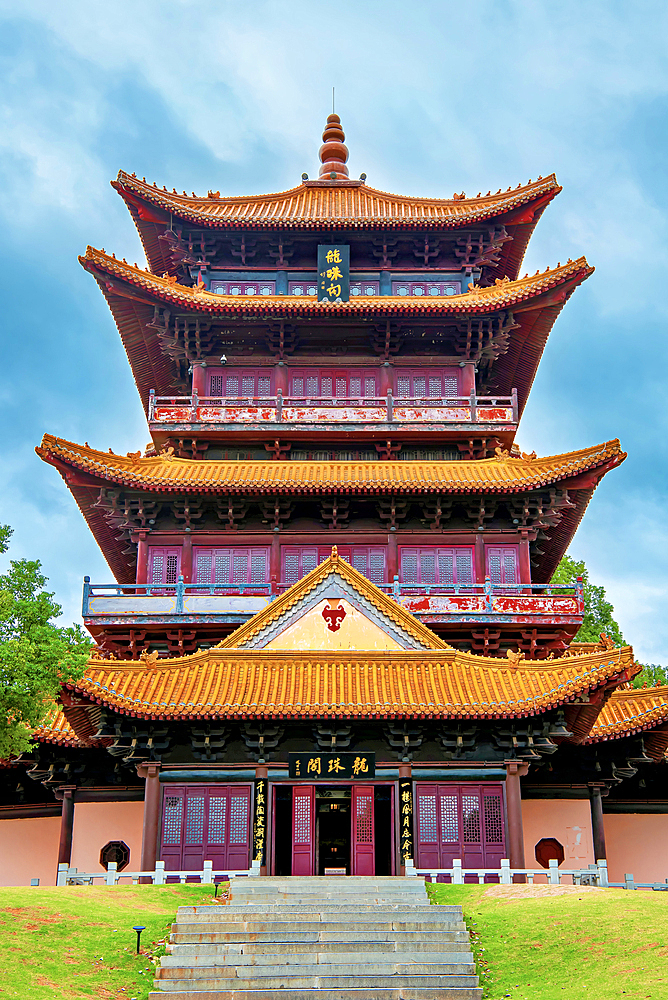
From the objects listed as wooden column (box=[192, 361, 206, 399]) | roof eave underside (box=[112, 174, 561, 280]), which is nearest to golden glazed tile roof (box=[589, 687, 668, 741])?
wooden column (box=[192, 361, 206, 399])

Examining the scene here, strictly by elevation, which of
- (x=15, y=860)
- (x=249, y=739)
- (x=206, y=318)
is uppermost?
(x=206, y=318)

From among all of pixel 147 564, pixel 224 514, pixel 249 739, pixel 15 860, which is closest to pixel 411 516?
pixel 224 514

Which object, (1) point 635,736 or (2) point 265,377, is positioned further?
(2) point 265,377

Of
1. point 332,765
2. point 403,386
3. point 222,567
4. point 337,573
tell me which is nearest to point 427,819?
point 332,765

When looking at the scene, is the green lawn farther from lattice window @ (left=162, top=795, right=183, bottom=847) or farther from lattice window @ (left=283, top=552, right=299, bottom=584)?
lattice window @ (left=283, top=552, right=299, bottom=584)

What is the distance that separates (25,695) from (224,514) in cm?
1307

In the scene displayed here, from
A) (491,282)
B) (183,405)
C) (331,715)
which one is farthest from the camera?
(491,282)

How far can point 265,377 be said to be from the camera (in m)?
36.1

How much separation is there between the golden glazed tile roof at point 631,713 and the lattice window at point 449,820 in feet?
13.6

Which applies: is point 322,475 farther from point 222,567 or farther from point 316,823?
point 316,823

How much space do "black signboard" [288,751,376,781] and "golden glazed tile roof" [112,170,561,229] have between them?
1893 centimetres

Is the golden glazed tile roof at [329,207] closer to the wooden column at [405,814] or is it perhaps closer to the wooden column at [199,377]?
the wooden column at [199,377]

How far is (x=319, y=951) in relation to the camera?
56.4 ft

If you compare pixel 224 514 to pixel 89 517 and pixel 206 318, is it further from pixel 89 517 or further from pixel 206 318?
pixel 206 318
